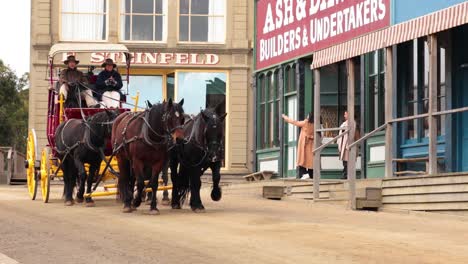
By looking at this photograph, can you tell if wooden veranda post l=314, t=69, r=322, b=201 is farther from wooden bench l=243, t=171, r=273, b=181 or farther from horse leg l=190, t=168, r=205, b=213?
wooden bench l=243, t=171, r=273, b=181

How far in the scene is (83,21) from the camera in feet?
134

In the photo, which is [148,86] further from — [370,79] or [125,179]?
[125,179]

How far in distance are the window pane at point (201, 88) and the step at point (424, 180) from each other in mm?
21164

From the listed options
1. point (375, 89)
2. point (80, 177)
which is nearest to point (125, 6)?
point (375, 89)

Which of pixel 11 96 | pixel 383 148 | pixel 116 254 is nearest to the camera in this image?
pixel 116 254

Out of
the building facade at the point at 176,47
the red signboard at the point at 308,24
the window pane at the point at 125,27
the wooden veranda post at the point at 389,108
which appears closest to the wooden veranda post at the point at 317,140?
the red signboard at the point at 308,24

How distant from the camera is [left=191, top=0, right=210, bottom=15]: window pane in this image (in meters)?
41.8

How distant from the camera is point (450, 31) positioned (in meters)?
21.5

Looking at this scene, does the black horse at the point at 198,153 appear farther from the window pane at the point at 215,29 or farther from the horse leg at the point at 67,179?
the window pane at the point at 215,29

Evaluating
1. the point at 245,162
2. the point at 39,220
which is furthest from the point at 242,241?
the point at 245,162

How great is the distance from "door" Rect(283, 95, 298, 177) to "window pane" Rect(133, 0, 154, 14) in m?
14.2

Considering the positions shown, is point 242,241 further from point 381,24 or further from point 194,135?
point 381,24

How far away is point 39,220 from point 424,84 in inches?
322

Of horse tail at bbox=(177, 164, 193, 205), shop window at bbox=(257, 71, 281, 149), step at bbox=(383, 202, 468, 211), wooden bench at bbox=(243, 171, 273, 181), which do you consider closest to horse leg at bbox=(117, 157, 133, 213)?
horse tail at bbox=(177, 164, 193, 205)
